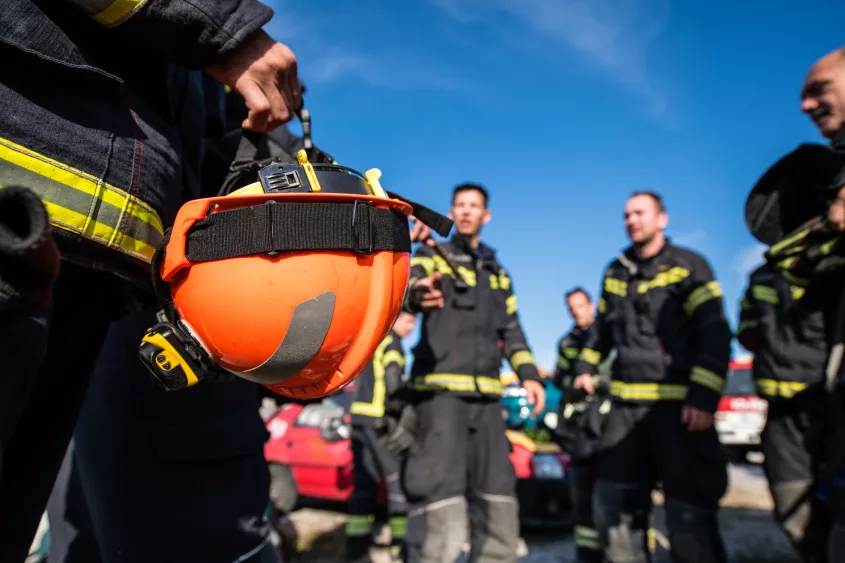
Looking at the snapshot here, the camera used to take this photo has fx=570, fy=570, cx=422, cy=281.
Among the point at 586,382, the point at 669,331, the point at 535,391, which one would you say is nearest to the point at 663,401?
the point at 669,331

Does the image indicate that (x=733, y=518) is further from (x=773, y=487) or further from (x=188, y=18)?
(x=188, y=18)

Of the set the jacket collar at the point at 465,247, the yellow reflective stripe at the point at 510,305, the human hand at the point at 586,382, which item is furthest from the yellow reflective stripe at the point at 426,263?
the human hand at the point at 586,382

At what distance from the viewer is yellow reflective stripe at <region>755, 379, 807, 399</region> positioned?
3586 millimetres

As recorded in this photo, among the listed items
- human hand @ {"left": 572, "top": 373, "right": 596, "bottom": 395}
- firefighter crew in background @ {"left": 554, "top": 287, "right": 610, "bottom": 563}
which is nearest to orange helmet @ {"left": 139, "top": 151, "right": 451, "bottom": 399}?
human hand @ {"left": 572, "top": 373, "right": 596, "bottom": 395}

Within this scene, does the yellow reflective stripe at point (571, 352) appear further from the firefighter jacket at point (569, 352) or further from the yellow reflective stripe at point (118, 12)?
the yellow reflective stripe at point (118, 12)

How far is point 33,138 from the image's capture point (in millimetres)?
782

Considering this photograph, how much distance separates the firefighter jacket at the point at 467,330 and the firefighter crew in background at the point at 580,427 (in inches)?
54.1

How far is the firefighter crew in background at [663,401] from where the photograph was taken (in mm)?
3500

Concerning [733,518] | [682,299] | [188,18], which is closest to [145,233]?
[188,18]

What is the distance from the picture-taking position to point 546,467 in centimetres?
587

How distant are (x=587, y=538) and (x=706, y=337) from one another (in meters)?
1.98

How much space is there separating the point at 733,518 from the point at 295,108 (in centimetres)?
679

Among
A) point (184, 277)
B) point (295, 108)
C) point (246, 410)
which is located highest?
point (295, 108)

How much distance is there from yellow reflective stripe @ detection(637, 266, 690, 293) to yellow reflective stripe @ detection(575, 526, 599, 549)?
6.67ft
